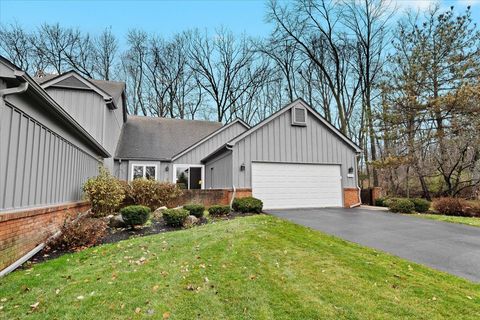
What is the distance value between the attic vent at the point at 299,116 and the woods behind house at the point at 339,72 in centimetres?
590

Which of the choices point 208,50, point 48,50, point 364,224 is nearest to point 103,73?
point 48,50

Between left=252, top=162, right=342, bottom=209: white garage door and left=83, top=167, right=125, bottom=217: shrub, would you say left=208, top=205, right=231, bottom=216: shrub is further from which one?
left=83, top=167, right=125, bottom=217: shrub

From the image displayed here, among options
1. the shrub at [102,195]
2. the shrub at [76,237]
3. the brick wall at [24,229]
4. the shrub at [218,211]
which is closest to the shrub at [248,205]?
the shrub at [218,211]

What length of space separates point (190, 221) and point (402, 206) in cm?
913

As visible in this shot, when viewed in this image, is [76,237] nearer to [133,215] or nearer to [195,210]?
[133,215]

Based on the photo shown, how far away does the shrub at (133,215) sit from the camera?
7414mm

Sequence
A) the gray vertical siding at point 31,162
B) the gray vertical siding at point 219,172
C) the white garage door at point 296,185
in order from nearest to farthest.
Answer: the gray vertical siding at point 31,162
the white garage door at point 296,185
the gray vertical siding at point 219,172

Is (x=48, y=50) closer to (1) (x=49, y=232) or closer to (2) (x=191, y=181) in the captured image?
(2) (x=191, y=181)

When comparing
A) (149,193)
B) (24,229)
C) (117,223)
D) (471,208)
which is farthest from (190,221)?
(471,208)

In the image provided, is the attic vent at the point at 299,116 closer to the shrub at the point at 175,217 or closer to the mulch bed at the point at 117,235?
the mulch bed at the point at 117,235

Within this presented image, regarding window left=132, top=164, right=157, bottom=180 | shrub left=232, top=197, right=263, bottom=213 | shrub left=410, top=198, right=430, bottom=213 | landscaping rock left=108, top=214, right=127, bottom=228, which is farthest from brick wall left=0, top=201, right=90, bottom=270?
shrub left=410, top=198, right=430, bottom=213

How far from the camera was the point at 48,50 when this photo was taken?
24516 mm

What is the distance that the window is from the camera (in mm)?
17156

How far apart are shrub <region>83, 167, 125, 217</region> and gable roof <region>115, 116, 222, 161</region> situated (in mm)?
7714
